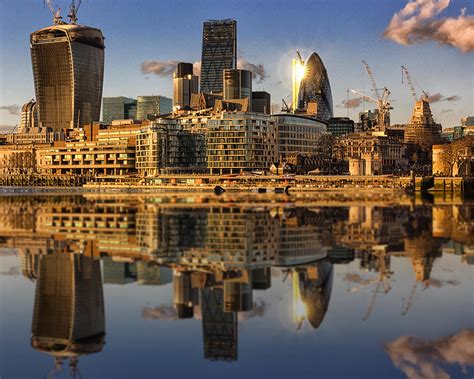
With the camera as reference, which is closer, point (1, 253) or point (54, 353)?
point (54, 353)

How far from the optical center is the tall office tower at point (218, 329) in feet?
79.0

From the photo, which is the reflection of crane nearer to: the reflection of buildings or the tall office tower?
the tall office tower

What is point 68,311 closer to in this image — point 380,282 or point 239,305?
point 239,305

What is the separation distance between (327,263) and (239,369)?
20.2m

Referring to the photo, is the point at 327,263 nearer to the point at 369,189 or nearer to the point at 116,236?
the point at 116,236

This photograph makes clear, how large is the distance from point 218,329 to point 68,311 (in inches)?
297

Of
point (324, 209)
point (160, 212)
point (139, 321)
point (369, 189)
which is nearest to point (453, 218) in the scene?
point (324, 209)

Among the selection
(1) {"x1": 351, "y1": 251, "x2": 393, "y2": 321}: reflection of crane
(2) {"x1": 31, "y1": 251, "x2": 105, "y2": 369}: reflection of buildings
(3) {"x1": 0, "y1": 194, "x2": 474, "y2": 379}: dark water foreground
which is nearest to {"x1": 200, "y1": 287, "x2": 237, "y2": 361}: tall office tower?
(3) {"x1": 0, "y1": 194, "x2": 474, "y2": 379}: dark water foreground

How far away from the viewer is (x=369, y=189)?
16475 cm

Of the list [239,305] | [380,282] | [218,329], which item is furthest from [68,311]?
[380,282]

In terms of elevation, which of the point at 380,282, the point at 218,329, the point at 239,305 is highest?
the point at 380,282

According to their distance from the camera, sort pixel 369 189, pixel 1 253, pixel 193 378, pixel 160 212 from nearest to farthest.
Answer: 1. pixel 193 378
2. pixel 1 253
3. pixel 160 212
4. pixel 369 189

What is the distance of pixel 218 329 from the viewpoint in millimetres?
26281

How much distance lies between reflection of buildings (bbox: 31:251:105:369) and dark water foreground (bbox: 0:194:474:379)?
78 millimetres
